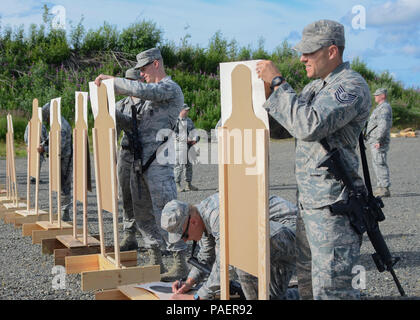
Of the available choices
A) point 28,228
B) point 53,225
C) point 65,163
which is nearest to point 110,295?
point 53,225

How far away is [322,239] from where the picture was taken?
129 inches

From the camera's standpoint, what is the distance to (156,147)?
19.2 ft

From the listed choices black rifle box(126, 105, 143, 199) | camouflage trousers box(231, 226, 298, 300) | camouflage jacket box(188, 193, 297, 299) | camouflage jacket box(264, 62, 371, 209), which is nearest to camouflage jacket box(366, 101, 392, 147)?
black rifle box(126, 105, 143, 199)

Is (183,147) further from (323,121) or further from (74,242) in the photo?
(323,121)

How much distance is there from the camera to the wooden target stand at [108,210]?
507 centimetres

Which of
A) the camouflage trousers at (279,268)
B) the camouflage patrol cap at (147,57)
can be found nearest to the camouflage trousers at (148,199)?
the camouflage patrol cap at (147,57)

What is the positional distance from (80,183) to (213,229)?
8.68 ft

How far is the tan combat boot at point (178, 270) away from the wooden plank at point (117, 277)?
1.42 feet

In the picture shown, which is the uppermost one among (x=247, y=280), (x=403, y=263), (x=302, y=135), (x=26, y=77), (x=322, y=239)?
(x=26, y=77)

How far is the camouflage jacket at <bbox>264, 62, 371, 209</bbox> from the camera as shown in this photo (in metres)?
3.15

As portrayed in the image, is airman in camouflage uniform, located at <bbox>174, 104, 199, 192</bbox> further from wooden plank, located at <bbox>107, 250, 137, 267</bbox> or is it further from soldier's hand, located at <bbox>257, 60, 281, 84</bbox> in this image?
soldier's hand, located at <bbox>257, 60, 281, 84</bbox>
